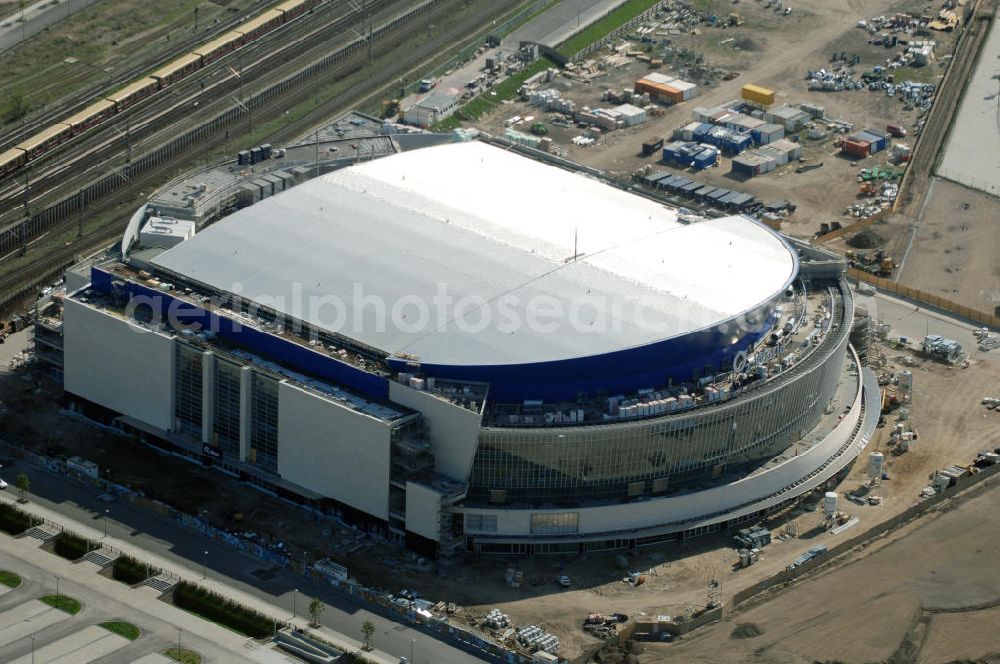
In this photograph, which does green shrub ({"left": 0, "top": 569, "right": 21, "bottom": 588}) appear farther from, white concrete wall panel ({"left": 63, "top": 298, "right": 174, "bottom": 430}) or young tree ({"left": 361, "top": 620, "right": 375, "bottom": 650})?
young tree ({"left": 361, "top": 620, "right": 375, "bottom": 650})

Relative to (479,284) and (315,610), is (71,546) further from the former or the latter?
(479,284)

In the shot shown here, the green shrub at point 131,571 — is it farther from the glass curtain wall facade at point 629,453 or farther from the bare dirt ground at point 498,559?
the glass curtain wall facade at point 629,453

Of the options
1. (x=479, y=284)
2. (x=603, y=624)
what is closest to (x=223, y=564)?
(x=603, y=624)

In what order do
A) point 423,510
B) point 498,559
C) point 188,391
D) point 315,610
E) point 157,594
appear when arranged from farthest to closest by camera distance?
1. point 188,391
2. point 498,559
3. point 423,510
4. point 157,594
5. point 315,610

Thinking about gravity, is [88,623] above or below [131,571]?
below

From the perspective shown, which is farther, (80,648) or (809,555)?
(809,555)

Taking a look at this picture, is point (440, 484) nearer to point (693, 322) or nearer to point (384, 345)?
point (384, 345)

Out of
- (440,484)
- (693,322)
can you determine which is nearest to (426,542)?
(440,484)
